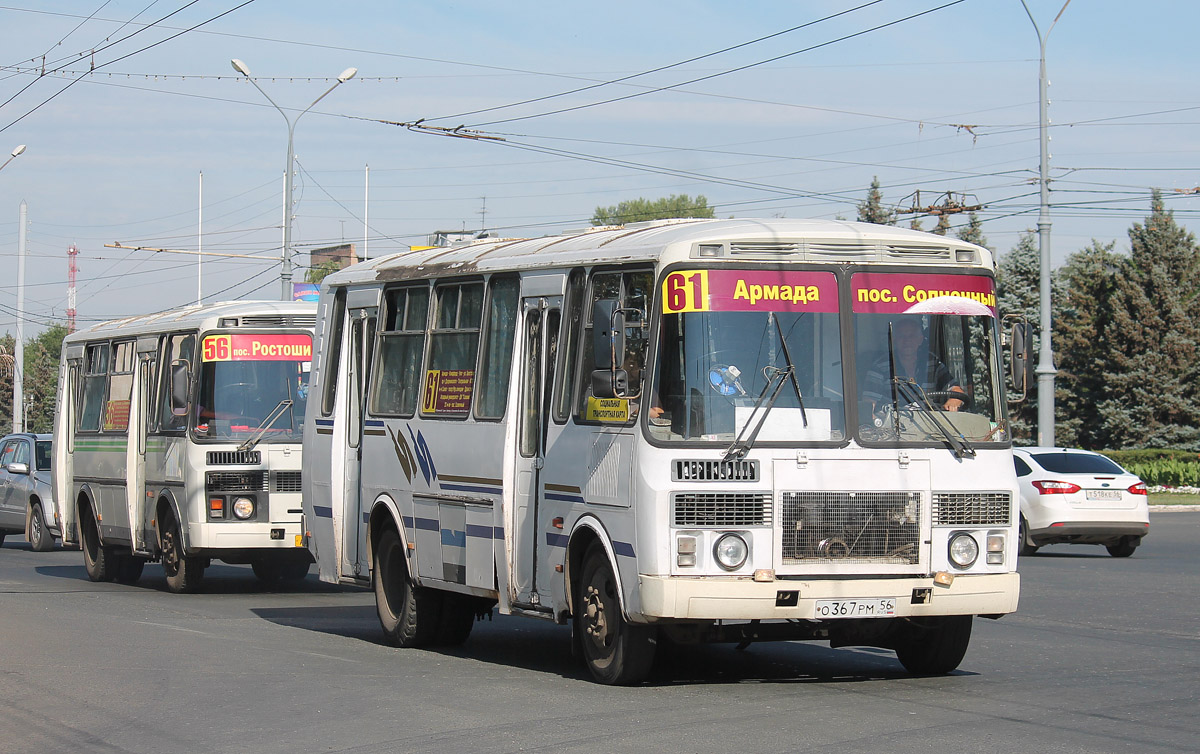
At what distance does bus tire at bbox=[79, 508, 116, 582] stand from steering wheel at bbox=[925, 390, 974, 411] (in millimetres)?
13596

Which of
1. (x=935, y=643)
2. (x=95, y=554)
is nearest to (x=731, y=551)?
(x=935, y=643)

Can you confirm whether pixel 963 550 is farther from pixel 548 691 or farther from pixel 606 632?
pixel 548 691

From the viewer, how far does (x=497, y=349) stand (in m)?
12.0

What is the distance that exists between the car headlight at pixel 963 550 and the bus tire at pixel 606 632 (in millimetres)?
1890

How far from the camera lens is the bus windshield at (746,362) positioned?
9773 mm

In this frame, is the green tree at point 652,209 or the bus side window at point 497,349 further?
the green tree at point 652,209

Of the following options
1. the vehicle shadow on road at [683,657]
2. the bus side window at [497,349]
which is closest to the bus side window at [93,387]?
the vehicle shadow on road at [683,657]

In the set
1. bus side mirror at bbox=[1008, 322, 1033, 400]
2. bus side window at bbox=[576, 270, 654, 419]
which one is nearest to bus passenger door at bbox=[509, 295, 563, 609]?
bus side window at bbox=[576, 270, 654, 419]

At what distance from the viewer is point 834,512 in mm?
9812

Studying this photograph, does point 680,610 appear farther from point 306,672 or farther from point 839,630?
point 306,672

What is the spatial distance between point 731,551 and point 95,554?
1357 centimetres

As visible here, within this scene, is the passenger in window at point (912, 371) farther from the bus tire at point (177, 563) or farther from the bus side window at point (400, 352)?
the bus tire at point (177, 563)

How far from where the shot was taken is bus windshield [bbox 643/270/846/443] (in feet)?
32.1

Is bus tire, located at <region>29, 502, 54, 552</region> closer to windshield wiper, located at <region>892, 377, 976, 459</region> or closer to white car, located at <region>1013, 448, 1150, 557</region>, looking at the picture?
white car, located at <region>1013, 448, 1150, 557</region>
